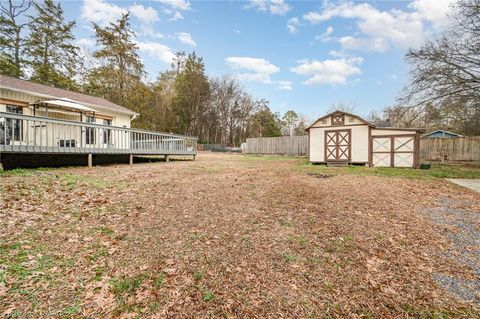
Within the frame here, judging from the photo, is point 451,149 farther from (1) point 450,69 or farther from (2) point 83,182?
(2) point 83,182

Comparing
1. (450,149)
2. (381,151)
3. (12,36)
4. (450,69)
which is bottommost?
(381,151)

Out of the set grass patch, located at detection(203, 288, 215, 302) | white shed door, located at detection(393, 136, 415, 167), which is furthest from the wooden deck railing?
white shed door, located at detection(393, 136, 415, 167)

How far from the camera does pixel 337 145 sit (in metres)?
14.1

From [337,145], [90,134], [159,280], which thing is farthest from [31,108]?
[337,145]

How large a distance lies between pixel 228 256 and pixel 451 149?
69.5 feet

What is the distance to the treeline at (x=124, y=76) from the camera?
18.4 metres

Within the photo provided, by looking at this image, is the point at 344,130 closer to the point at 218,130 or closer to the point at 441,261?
the point at 441,261

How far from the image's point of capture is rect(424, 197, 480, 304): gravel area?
235 cm

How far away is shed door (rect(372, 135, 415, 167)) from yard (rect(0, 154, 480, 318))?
8947 millimetres

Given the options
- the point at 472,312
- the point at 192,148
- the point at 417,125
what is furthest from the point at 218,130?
the point at 472,312

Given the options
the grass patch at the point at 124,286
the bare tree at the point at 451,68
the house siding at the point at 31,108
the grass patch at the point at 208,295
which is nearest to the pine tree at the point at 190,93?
the house siding at the point at 31,108

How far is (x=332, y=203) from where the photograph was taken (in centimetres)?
473

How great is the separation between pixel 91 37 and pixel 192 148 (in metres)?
16.4

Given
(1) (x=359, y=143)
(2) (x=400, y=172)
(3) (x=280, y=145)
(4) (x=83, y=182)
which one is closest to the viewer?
(4) (x=83, y=182)
